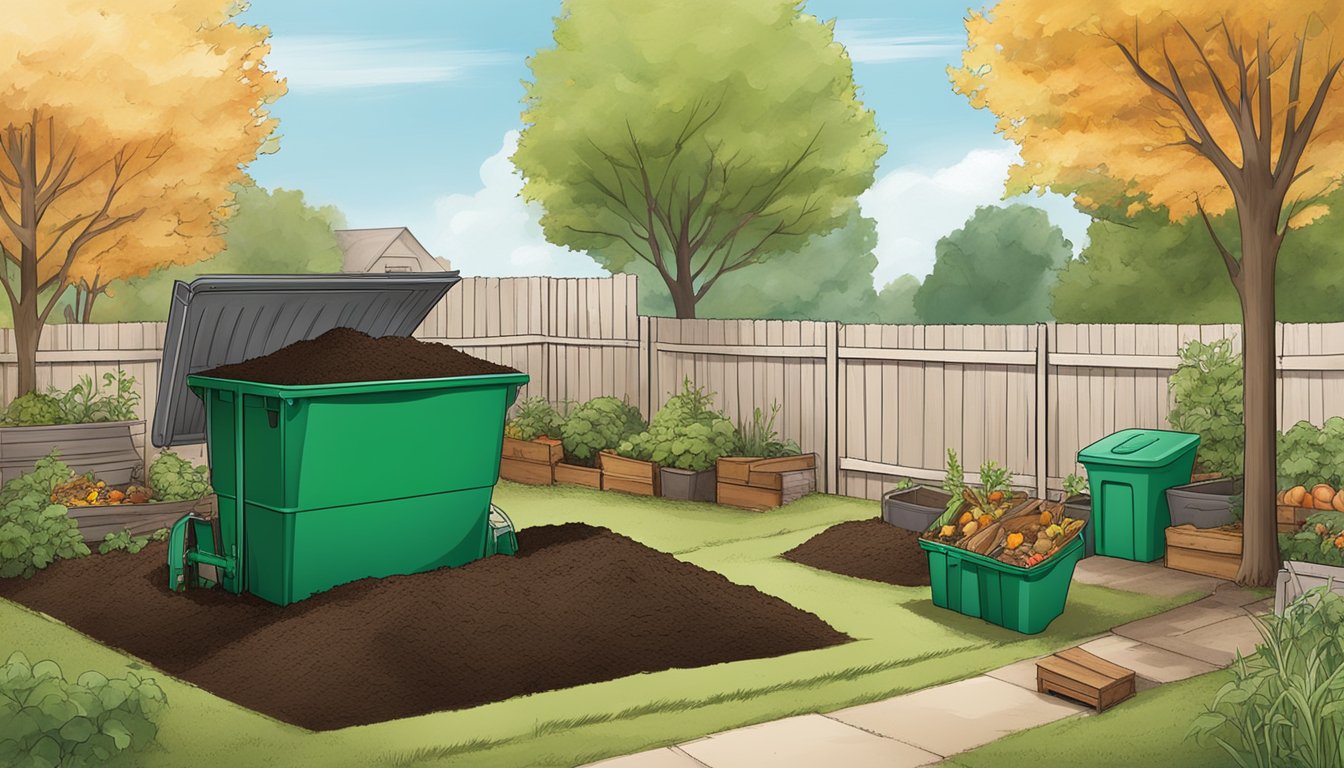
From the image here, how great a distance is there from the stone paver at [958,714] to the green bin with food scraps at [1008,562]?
1.09 meters

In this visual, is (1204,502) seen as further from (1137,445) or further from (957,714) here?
(957,714)

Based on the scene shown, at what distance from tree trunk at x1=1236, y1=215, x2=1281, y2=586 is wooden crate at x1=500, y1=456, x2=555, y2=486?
23.7 ft

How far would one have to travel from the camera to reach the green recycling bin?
879 centimetres

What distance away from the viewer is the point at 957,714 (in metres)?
5.56

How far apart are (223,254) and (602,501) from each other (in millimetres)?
37726

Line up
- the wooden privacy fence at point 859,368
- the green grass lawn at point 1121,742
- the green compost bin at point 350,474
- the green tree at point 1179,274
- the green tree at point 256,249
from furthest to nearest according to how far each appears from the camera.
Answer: the green tree at point 256,249, the green tree at point 1179,274, the wooden privacy fence at point 859,368, the green compost bin at point 350,474, the green grass lawn at point 1121,742

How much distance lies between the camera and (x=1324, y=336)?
9.21 meters

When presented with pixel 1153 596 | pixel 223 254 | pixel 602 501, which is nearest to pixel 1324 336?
pixel 1153 596

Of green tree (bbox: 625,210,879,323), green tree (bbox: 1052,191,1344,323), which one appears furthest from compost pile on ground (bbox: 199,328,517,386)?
green tree (bbox: 625,210,879,323)

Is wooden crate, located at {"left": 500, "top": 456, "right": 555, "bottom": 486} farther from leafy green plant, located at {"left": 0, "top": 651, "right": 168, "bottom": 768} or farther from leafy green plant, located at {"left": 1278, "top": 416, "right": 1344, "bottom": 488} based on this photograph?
leafy green plant, located at {"left": 0, "top": 651, "right": 168, "bottom": 768}

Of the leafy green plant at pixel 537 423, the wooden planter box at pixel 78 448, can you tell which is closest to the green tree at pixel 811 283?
the leafy green plant at pixel 537 423

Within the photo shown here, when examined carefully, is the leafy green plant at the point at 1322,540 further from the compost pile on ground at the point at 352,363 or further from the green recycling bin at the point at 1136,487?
the compost pile on ground at the point at 352,363

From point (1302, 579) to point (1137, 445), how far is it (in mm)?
2765

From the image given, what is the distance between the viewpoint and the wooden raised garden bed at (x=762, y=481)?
38.1 feet
